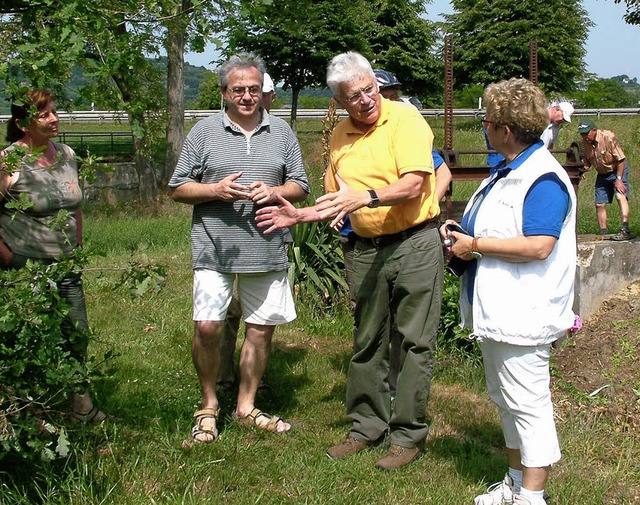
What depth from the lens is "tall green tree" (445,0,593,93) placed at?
38.6 m

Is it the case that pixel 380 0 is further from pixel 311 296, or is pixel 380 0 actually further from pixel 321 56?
pixel 311 296

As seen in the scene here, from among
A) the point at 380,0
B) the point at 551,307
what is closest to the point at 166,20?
the point at 551,307

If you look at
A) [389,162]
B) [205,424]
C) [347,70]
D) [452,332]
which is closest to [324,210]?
[389,162]

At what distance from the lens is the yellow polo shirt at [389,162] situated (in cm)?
420

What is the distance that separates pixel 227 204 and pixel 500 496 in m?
2.04

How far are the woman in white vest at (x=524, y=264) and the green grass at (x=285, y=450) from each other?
66 centimetres

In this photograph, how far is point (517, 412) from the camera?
11.7 feet

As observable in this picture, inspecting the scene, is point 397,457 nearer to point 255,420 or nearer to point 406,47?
point 255,420

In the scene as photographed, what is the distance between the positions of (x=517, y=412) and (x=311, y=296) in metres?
3.90

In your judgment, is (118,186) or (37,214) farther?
(118,186)

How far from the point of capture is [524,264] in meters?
3.50

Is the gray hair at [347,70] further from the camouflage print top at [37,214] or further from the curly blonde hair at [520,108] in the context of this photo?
the camouflage print top at [37,214]

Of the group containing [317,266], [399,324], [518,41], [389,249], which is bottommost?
[317,266]

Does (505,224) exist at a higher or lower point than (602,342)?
higher
